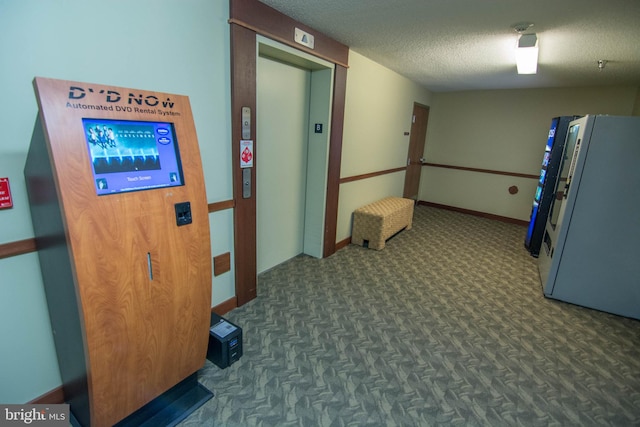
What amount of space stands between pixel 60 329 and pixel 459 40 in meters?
3.71

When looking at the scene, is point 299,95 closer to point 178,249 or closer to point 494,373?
point 178,249

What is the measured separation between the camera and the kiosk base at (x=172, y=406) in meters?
1.63

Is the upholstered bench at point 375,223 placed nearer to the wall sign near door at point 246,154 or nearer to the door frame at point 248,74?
the door frame at point 248,74

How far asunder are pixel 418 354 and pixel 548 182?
3230mm

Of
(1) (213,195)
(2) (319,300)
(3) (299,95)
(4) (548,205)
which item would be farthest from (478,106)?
(1) (213,195)

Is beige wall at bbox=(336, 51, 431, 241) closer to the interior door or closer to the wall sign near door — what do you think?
the interior door

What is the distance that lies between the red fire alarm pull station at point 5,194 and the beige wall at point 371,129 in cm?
304

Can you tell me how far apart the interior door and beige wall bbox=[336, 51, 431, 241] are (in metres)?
0.44

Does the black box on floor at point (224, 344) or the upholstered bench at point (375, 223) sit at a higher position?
the upholstered bench at point (375, 223)

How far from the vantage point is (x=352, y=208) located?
430 centimetres

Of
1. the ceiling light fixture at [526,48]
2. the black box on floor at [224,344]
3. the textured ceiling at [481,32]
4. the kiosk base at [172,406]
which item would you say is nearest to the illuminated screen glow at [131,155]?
the black box on floor at [224,344]

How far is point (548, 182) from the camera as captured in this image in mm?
4062

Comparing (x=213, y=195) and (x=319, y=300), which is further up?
(x=213, y=195)

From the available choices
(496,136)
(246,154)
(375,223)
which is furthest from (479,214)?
(246,154)
